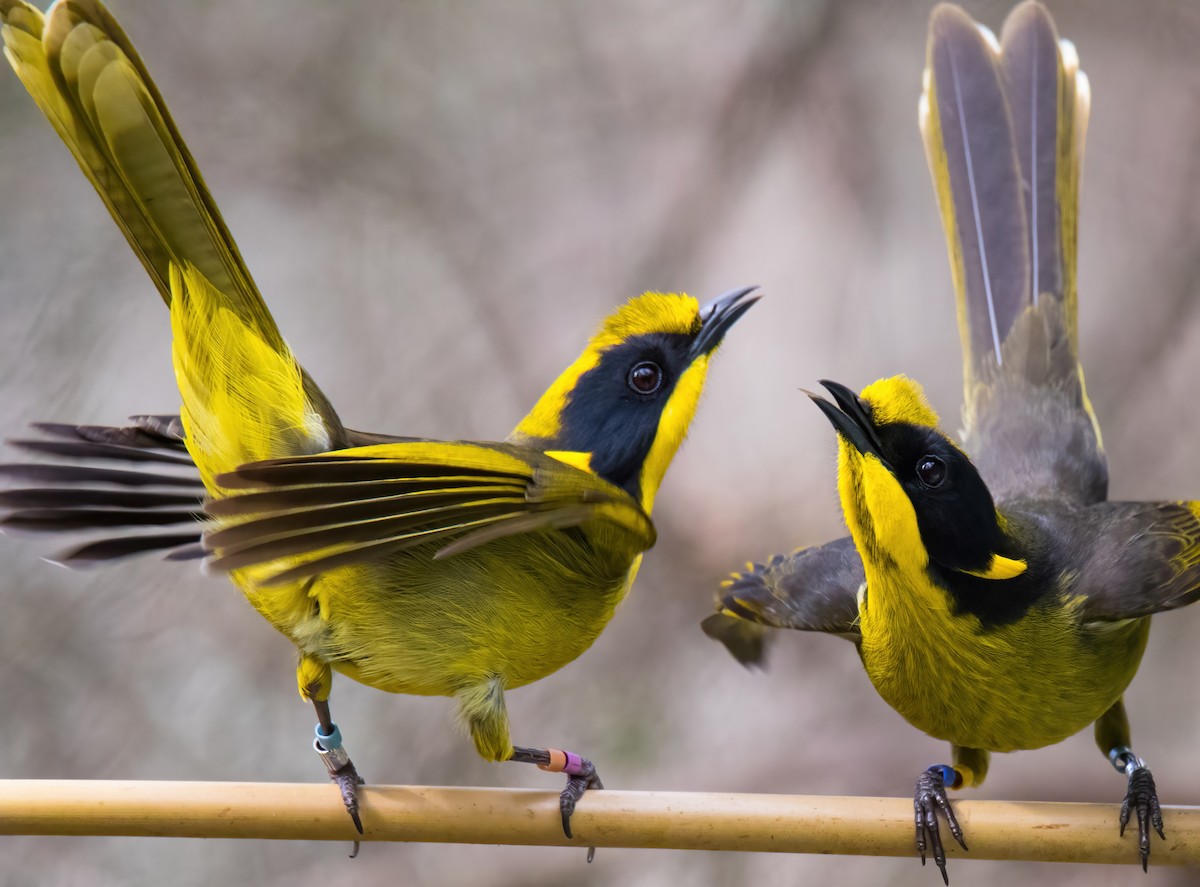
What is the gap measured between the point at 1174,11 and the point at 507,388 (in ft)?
7.11

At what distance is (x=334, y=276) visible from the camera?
12.0 feet

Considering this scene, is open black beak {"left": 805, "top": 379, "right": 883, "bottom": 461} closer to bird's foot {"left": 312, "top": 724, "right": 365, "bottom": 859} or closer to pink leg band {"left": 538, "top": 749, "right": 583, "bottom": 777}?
pink leg band {"left": 538, "top": 749, "right": 583, "bottom": 777}

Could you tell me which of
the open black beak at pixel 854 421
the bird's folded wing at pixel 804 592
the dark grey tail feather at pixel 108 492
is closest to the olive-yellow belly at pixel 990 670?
the bird's folded wing at pixel 804 592

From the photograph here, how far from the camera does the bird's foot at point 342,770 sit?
83.1 inches

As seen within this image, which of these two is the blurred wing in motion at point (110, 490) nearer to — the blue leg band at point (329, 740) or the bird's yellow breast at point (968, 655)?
the blue leg band at point (329, 740)

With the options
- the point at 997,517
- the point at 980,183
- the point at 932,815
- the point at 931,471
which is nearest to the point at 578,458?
the point at 931,471

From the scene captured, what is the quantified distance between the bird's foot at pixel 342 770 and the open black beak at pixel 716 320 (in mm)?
880

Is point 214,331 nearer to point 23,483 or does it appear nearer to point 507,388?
point 23,483

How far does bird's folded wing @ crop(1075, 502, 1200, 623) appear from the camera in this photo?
6.81 ft

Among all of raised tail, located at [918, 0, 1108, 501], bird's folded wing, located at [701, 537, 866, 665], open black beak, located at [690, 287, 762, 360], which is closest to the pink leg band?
bird's folded wing, located at [701, 537, 866, 665]

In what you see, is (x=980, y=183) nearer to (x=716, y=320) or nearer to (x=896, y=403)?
(x=716, y=320)

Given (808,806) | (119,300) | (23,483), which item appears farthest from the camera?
(119,300)

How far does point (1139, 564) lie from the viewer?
212 cm

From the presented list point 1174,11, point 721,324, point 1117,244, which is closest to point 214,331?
point 721,324
